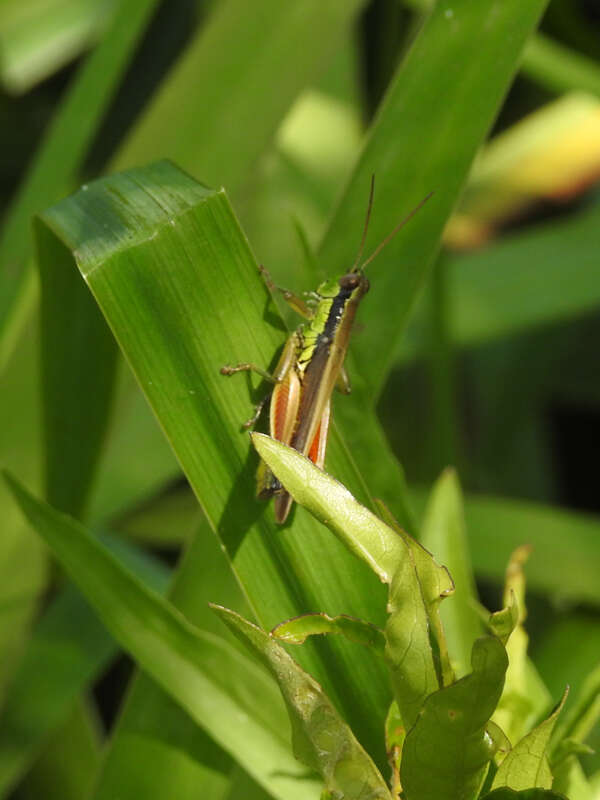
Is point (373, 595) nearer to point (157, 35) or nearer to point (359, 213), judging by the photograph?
point (359, 213)

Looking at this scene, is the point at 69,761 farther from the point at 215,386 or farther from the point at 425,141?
the point at 425,141

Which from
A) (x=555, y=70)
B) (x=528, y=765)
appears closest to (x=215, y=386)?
(x=528, y=765)

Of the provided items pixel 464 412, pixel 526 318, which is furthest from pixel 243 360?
pixel 464 412

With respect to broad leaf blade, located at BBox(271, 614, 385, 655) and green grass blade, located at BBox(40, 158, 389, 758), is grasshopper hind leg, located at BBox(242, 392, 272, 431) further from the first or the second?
broad leaf blade, located at BBox(271, 614, 385, 655)

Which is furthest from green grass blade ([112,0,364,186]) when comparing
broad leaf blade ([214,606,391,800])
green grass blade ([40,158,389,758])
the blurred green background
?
broad leaf blade ([214,606,391,800])

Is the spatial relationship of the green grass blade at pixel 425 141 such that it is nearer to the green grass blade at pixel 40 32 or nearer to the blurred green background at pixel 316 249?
the blurred green background at pixel 316 249
